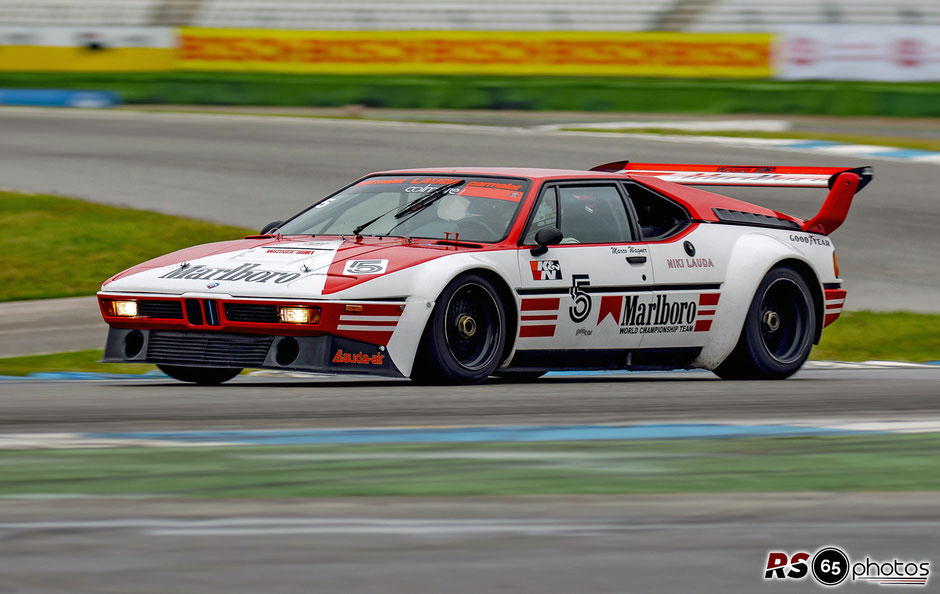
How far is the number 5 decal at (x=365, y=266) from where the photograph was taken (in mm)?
7684

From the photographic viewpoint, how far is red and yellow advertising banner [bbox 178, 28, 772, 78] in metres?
34.8

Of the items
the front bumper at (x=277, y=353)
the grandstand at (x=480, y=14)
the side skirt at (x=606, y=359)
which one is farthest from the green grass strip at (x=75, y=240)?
the grandstand at (x=480, y=14)

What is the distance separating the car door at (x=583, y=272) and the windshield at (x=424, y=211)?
0.64ft

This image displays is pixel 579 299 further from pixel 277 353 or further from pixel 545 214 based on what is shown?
pixel 277 353

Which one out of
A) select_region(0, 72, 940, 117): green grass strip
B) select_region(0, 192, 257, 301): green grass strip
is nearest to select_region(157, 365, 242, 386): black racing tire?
select_region(0, 192, 257, 301): green grass strip

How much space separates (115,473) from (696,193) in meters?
5.62

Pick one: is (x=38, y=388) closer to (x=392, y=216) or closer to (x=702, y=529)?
(x=392, y=216)

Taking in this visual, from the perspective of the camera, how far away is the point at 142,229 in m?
14.9

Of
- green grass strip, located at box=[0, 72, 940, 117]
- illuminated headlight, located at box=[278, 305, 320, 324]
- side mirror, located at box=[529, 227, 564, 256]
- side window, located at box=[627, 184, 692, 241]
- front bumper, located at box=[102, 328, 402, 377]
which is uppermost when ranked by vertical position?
green grass strip, located at box=[0, 72, 940, 117]

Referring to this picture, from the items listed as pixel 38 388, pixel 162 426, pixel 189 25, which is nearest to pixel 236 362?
pixel 38 388

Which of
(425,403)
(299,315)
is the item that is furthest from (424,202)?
(425,403)

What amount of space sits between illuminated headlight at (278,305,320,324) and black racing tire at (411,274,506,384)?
1.82 feet

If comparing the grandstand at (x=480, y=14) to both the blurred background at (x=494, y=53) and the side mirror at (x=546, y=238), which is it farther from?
the side mirror at (x=546, y=238)

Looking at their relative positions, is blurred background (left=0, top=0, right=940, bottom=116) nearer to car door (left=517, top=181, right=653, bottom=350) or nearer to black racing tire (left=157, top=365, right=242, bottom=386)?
car door (left=517, top=181, right=653, bottom=350)
